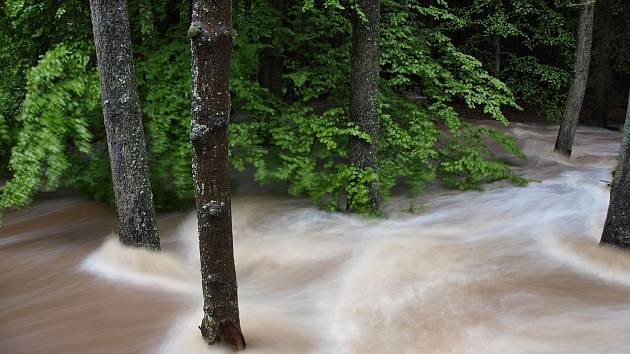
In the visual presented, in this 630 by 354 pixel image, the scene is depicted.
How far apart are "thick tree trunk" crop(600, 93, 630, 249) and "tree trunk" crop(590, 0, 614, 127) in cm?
1208

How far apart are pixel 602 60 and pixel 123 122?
56.5 ft

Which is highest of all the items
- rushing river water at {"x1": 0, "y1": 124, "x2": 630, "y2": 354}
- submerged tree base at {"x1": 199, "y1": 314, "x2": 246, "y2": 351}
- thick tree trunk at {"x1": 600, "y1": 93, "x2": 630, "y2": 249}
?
thick tree trunk at {"x1": 600, "y1": 93, "x2": 630, "y2": 249}

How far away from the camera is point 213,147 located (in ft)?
11.4

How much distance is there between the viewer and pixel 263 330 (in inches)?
190

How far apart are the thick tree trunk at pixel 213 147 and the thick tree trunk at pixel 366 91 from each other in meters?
4.74

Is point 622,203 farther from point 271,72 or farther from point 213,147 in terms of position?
point 271,72

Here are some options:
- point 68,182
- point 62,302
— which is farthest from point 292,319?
point 68,182

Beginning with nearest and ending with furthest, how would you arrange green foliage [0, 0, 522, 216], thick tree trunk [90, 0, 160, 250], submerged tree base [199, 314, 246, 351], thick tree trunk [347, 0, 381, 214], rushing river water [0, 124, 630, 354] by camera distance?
submerged tree base [199, 314, 246, 351], rushing river water [0, 124, 630, 354], thick tree trunk [90, 0, 160, 250], green foliage [0, 0, 522, 216], thick tree trunk [347, 0, 381, 214]

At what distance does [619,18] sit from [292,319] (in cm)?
1700

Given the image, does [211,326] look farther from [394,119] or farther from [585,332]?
[394,119]

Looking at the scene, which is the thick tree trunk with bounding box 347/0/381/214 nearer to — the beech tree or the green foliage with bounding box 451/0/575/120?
the green foliage with bounding box 451/0/575/120

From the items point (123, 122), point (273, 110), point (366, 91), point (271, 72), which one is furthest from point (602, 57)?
point (123, 122)

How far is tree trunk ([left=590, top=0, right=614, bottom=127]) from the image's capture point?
651 inches

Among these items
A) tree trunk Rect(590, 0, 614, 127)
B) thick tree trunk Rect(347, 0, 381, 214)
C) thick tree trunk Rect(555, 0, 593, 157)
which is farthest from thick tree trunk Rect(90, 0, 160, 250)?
tree trunk Rect(590, 0, 614, 127)
